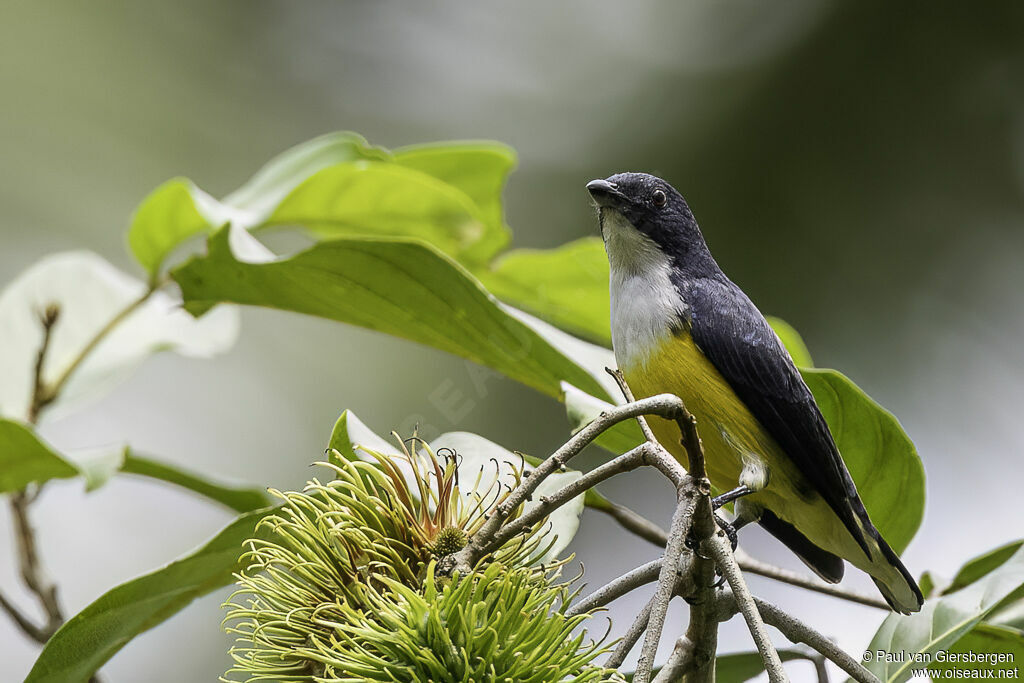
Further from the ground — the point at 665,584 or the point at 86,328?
the point at 86,328

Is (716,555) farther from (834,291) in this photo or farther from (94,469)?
(834,291)

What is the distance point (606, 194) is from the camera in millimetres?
1645

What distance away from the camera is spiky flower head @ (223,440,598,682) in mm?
997

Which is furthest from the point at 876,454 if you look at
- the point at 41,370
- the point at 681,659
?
the point at 41,370

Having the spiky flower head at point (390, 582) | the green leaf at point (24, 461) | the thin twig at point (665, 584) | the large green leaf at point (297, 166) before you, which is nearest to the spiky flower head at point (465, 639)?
the spiky flower head at point (390, 582)

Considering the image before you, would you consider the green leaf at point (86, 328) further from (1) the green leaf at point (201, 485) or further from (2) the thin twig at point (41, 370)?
(1) the green leaf at point (201, 485)

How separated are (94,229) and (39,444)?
5708 mm

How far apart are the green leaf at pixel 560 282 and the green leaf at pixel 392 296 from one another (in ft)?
1.61

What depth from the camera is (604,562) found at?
457 cm

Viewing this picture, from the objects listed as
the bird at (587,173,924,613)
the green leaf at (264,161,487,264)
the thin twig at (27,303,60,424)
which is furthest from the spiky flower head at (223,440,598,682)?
the thin twig at (27,303,60,424)

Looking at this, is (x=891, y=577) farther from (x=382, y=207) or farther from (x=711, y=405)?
(x=382, y=207)

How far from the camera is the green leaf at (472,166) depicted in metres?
2.18

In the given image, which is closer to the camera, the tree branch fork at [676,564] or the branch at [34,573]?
the tree branch fork at [676,564]

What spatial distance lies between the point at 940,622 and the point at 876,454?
0.96 feet
